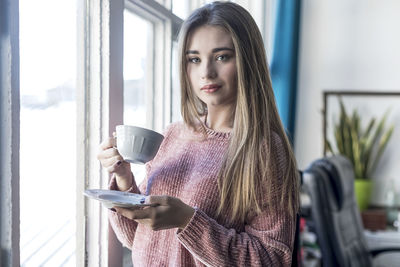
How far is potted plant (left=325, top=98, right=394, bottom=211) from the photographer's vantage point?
2814 millimetres

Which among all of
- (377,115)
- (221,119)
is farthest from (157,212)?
(377,115)

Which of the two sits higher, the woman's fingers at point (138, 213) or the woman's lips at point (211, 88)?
the woman's lips at point (211, 88)

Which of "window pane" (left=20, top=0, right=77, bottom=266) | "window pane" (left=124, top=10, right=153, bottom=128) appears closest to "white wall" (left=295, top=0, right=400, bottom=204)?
"window pane" (left=124, top=10, right=153, bottom=128)

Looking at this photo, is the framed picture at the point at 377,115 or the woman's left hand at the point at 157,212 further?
the framed picture at the point at 377,115

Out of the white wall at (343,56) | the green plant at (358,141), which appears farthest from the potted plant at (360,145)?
the white wall at (343,56)

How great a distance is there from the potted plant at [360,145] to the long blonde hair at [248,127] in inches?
81.1

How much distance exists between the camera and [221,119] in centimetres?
99

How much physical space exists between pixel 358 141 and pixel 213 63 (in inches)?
87.8

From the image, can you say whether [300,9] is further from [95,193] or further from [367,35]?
[95,193]

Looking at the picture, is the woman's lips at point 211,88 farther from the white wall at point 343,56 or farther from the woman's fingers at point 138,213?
the white wall at point 343,56

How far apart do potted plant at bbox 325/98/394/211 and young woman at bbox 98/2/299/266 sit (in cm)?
206

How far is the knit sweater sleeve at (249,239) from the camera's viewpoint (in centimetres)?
79

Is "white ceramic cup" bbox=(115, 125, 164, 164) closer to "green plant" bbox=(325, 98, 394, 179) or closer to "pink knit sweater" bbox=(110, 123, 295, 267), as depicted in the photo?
"pink knit sweater" bbox=(110, 123, 295, 267)

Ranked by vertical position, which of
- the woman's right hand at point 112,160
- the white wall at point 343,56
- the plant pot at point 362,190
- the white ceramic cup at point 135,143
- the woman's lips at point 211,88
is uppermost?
the white wall at point 343,56
